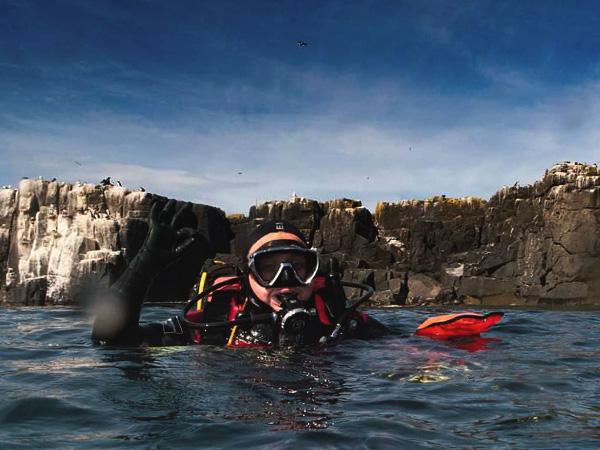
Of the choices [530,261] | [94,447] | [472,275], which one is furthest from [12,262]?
[94,447]

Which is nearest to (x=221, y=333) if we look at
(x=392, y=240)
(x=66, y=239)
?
(x=66, y=239)

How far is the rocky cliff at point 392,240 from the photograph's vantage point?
20.6m

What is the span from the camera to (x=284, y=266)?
4332 millimetres

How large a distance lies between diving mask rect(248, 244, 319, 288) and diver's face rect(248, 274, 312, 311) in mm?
50

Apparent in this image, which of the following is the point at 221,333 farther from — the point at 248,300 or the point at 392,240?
the point at 392,240

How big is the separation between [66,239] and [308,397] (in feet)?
68.2

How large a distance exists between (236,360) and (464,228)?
21.5m

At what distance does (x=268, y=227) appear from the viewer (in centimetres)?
485

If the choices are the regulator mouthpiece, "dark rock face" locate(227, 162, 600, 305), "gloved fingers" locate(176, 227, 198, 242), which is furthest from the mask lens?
"dark rock face" locate(227, 162, 600, 305)

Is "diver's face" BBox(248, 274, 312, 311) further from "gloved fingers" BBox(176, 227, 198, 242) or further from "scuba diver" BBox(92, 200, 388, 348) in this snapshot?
"gloved fingers" BBox(176, 227, 198, 242)

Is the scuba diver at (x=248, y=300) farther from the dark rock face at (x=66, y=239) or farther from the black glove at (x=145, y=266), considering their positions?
the dark rock face at (x=66, y=239)

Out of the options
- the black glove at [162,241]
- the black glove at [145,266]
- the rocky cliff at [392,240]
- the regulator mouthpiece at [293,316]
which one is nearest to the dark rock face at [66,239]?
the rocky cliff at [392,240]

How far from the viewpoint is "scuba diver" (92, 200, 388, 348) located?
3855 millimetres

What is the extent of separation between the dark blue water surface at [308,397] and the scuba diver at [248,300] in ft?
0.59
